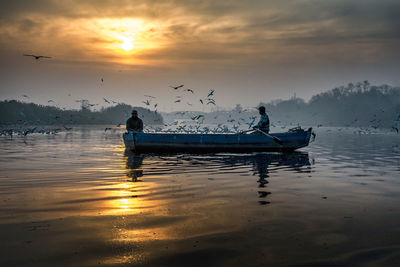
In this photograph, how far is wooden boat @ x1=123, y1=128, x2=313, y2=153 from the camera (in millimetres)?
24656

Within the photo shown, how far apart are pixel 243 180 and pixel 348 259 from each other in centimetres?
796

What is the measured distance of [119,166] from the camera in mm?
17875

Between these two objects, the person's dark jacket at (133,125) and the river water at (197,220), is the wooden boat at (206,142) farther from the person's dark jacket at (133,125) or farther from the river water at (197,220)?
the river water at (197,220)

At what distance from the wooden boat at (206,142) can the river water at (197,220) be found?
10095 mm

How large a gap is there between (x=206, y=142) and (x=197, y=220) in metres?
17.1

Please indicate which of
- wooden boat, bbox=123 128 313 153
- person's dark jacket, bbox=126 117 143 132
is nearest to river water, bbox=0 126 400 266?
wooden boat, bbox=123 128 313 153

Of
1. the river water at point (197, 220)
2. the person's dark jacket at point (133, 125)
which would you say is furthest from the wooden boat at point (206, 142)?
the river water at point (197, 220)

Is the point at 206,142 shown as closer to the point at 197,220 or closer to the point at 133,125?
the point at 133,125

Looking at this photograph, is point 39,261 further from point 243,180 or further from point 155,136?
point 155,136

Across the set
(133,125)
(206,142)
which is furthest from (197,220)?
(133,125)

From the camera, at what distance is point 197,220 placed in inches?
312

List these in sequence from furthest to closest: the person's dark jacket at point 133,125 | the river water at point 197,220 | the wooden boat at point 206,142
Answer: the person's dark jacket at point 133,125 < the wooden boat at point 206,142 < the river water at point 197,220

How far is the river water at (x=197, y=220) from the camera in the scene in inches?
230

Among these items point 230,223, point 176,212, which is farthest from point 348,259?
point 176,212
